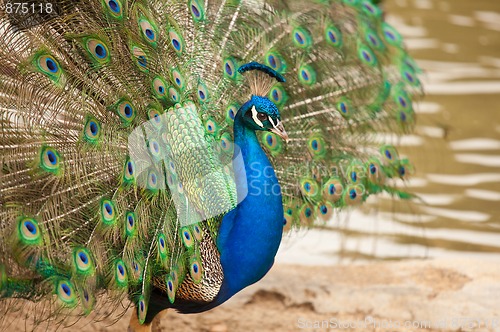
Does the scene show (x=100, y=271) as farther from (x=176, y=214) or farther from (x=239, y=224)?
(x=239, y=224)

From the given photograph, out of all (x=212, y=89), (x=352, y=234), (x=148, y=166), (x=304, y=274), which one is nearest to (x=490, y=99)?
(x=352, y=234)

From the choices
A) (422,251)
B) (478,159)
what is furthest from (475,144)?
(422,251)

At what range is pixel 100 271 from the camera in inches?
143

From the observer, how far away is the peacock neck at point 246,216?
4.05 metres

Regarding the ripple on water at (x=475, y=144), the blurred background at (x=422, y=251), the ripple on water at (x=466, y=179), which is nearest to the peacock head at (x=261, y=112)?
the blurred background at (x=422, y=251)

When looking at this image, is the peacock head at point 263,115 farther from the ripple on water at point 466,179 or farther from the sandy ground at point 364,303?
the ripple on water at point 466,179

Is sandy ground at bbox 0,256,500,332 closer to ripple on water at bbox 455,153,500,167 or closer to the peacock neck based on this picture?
the peacock neck

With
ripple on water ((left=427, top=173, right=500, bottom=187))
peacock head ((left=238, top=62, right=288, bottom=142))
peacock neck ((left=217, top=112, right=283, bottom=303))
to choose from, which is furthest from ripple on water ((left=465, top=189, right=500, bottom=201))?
peacock head ((left=238, top=62, right=288, bottom=142))

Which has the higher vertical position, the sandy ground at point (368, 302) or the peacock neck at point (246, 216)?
the peacock neck at point (246, 216)

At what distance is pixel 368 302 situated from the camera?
5.35 m

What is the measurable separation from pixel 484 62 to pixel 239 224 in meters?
7.73

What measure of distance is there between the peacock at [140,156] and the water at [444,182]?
55.4 inches

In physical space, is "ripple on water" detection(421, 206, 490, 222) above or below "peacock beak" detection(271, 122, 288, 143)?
below

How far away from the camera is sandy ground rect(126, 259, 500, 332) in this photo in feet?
16.8
